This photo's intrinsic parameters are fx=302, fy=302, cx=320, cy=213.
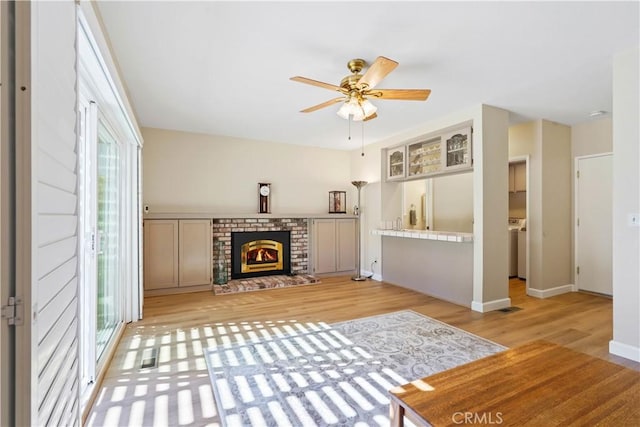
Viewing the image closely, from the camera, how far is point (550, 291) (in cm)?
441

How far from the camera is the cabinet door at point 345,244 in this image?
19.3 ft

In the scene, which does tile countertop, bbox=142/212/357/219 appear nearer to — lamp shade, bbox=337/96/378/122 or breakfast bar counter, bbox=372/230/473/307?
breakfast bar counter, bbox=372/230/473/307

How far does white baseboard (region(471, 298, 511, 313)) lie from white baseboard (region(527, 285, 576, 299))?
34.0 inches

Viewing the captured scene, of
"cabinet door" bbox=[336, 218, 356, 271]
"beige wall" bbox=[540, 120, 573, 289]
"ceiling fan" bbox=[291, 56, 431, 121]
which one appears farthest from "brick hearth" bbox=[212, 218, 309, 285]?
"beige wall" bbox=[540, 120, 573, 289]

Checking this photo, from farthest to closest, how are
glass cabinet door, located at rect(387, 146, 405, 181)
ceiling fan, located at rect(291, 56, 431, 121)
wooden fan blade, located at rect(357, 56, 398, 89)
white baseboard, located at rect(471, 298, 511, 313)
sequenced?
glass cabinet door, located at rect(387, 146, 405, 181), white baseboard, located at rect(471, 298, 511, 313), ceiling fan, located at rect(291, 56, 431, 121), wooden fan blade, located at rect(357, 56, 398, 89)

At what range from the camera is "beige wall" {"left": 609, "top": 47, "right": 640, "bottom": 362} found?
2.47 meters

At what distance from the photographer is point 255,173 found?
5.49 meters

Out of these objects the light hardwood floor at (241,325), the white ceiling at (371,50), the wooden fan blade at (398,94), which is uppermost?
the white ceiling at (371,50)

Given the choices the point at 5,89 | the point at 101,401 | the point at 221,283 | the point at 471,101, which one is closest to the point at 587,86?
the point at 471,101

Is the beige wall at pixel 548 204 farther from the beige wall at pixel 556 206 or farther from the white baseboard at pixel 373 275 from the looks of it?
the white baseboard at pixel 373 275

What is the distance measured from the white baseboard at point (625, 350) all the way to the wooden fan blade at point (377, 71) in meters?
2.97

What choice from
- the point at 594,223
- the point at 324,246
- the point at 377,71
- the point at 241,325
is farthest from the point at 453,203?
the point at 241,325

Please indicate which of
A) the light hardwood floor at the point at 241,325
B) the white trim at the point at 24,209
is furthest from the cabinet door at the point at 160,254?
the white trim at the point at 24,209

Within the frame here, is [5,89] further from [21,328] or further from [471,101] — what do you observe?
[471,101]
